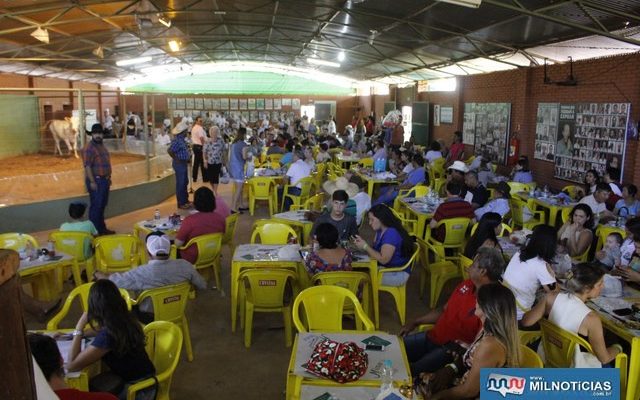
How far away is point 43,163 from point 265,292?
10889mm

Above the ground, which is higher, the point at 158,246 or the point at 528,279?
the point at 158,246

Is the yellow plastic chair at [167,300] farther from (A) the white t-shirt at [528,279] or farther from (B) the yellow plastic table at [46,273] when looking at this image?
(A) the white t-shirt at [528,279]

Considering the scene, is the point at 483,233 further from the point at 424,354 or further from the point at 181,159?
the point at 181,159

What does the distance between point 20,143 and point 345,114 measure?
17146mm

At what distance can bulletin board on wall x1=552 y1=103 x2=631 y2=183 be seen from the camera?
8.98m

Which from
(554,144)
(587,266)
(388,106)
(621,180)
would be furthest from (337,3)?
(388,106)

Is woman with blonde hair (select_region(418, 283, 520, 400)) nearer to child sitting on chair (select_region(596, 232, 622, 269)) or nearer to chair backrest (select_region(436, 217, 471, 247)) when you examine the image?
child sitting on chair (select_region(596, 232, 622, 269))

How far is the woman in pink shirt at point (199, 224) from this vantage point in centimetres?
530

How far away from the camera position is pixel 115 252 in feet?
18.2

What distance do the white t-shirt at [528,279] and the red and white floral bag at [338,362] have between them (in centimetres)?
174

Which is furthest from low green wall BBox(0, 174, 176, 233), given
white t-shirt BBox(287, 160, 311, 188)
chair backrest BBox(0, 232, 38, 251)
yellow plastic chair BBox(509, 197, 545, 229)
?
yellow plastic chair BBox(509, 197, 545, 229)

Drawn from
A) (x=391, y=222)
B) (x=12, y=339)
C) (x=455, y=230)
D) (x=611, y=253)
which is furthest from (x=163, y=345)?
(x=611, y=253)

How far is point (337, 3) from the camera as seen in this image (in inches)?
398

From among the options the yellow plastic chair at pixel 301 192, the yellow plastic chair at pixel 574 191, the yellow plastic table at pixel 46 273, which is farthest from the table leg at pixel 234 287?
the yellow plastic chair at pixel 574 191
